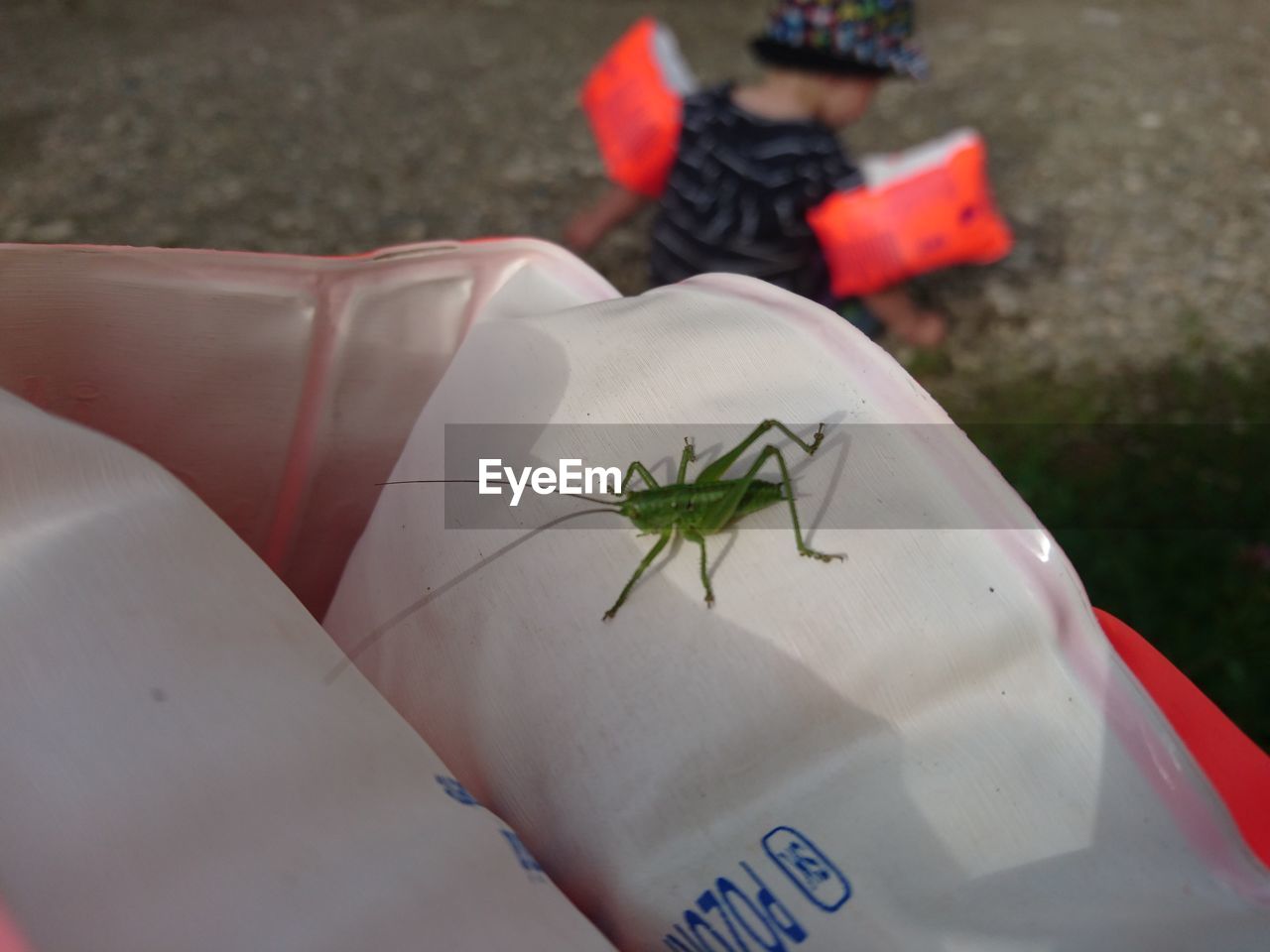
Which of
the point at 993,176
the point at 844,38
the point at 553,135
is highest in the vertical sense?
the point at 844,38

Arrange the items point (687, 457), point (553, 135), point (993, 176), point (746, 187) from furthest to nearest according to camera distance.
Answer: point (553, 135) < point (993, 176) < point (746, 187) < point (687, 457)

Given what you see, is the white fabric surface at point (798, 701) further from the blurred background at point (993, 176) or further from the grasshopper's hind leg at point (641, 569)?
the blurred background at point (993, 176)

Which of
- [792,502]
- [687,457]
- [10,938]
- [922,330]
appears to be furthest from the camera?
[922,330]

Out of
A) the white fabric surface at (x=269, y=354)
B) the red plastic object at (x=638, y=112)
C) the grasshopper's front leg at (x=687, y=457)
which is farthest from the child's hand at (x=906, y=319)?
the grasshopper's front leg at (x=687, y=457)

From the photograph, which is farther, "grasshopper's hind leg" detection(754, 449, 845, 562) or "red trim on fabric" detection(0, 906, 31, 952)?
"grasshopper's hind leg" detection(754, 449, 845, 562)

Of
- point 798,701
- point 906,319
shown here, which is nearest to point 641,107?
point 906,319

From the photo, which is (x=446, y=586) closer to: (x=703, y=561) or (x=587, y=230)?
(x=703, y=561)

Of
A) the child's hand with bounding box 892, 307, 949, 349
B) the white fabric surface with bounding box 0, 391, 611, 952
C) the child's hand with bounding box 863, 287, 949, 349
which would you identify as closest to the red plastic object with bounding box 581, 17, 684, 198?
the child's hand with bounding box 863, 287, 949, 349

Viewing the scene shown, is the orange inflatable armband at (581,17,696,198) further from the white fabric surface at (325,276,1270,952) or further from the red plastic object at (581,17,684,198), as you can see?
the white fabric surface at (325,276,1270,952)
